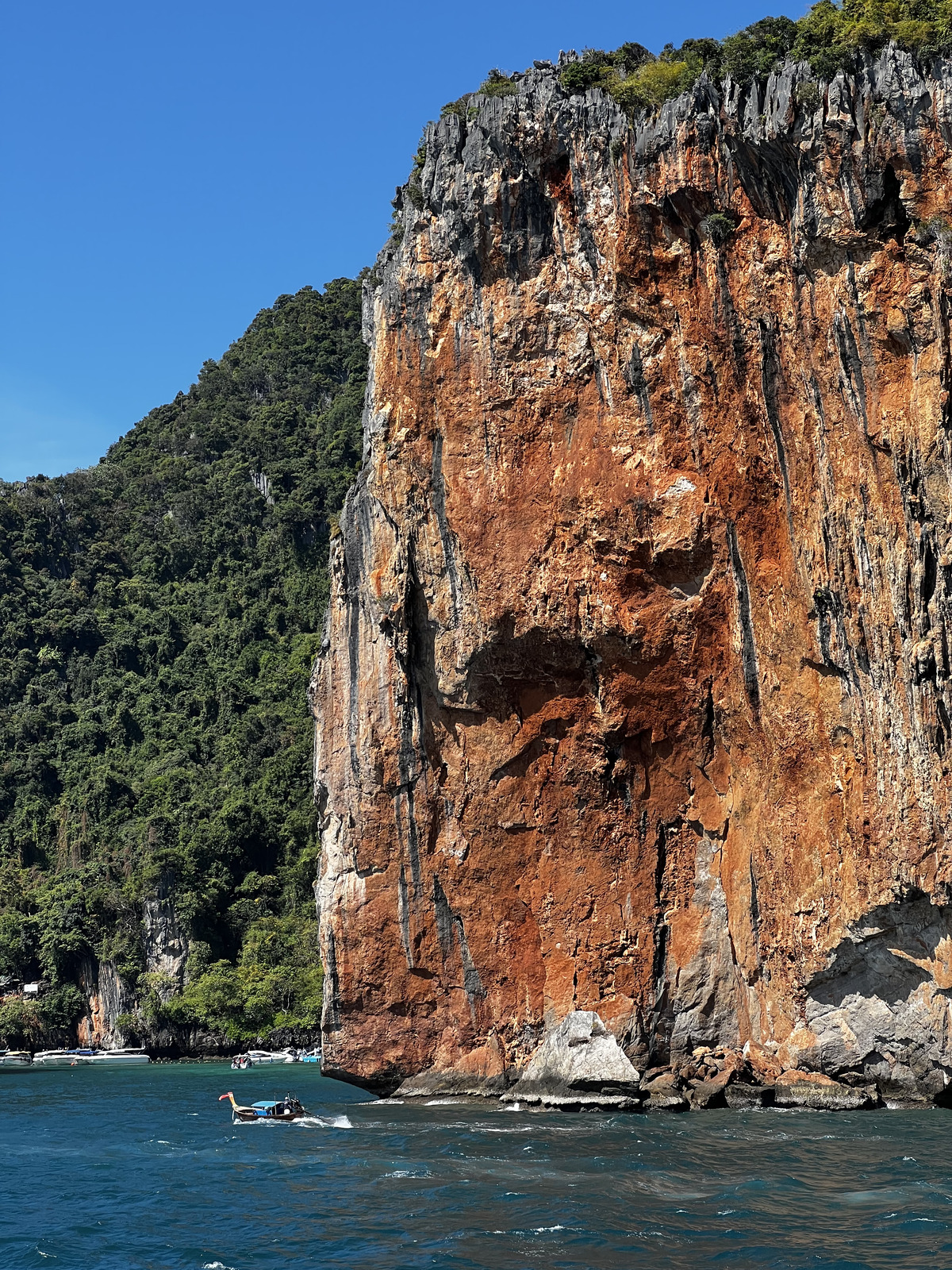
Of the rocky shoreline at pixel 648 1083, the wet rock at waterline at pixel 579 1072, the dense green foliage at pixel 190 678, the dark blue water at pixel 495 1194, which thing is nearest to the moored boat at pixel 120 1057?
the dense green foliage at pixel 190 678

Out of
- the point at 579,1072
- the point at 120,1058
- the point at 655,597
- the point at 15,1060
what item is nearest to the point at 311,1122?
the point at 579,1072

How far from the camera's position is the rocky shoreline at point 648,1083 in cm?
2966

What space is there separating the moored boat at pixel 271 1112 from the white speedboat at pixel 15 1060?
123ft

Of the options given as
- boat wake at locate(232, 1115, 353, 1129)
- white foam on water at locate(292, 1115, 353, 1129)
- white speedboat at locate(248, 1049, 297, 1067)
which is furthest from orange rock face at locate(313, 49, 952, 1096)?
white speedboat at locate(248, 1049, 297, 1067)

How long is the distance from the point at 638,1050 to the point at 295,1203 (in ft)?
41.9

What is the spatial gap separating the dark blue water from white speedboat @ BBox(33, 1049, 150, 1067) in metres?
38.3

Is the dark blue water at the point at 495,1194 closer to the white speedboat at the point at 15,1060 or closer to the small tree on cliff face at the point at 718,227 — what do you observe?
the small tree on cliff face at the point at 718,227

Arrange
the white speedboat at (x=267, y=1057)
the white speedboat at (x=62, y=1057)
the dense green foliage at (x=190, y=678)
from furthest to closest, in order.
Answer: the dense green foliage at (x=190, y=678) → the white speedboat at (x=62, y=1057) → the white speedboat at (x=267, y=1057)

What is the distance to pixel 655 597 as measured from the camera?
33594 millimetres

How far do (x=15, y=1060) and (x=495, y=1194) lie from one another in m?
59.6

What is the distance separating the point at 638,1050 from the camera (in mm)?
33344

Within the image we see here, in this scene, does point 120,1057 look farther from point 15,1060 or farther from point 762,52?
point 762,52

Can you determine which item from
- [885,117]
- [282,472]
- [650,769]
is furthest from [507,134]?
[282,472]

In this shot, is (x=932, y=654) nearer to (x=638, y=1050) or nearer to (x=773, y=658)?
(x=773, y=658)
